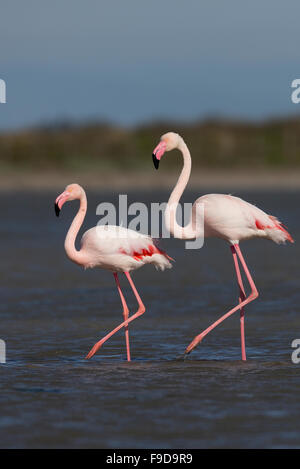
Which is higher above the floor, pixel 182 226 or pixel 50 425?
pixel 182 226

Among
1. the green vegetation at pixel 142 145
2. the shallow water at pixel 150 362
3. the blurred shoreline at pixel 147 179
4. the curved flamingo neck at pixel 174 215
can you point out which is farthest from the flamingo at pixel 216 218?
the green vegetation at pixel 142 145

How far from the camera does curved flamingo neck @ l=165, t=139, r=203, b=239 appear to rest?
806 cm

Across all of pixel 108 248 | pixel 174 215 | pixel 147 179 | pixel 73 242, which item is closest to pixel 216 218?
pixel 174 215

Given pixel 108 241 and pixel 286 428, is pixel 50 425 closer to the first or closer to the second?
pixel 286 428

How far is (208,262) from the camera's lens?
1509 centimetres

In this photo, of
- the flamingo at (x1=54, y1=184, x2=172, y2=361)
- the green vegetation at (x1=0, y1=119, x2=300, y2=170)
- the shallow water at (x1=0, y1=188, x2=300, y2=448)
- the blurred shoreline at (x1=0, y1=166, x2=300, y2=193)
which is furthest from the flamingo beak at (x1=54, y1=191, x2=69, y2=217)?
the green vegetation at (x1=0, y1=119, x2=300, y2=170)

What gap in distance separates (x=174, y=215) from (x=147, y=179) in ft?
113

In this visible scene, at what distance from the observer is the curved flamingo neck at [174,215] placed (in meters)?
8.06

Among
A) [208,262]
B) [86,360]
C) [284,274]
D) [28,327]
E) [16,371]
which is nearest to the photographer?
[16,371]

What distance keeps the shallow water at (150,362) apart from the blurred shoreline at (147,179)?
78.5 feet

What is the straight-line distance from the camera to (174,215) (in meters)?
8.05

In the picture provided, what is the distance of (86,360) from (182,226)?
140 cm

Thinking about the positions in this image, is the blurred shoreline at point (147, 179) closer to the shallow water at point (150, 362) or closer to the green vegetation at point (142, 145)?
→ the green vegetation at point (142, 145)
